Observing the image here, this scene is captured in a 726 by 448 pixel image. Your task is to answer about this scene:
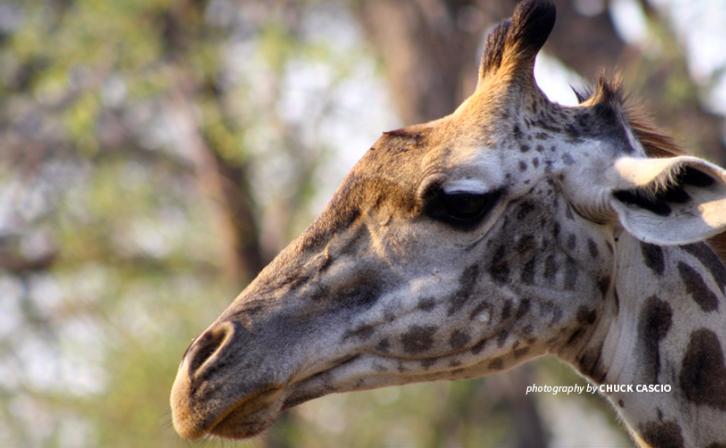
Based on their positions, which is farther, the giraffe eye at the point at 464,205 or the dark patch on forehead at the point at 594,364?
the dark patch on forehead at the point at 594,364

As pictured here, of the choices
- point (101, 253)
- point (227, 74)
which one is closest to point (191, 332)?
point (101, 253)

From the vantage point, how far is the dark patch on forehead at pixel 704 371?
512 cm

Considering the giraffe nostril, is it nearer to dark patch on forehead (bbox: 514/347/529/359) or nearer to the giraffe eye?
the giraffe eye

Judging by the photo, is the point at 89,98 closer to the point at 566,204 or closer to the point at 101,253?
the point at 101,253

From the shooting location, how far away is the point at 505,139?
5.29m

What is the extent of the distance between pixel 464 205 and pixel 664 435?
1.24 meters

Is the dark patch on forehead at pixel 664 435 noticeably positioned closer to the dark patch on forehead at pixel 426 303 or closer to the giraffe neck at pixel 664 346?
the giraffe neck at pixel 664 346

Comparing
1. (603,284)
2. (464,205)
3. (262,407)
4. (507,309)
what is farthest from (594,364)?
(262,407)

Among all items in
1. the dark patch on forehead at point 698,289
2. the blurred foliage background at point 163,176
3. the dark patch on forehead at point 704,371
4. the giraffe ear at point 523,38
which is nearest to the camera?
the dark patch on forehead at point 704,371

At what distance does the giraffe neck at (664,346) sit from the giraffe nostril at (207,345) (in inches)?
59.7

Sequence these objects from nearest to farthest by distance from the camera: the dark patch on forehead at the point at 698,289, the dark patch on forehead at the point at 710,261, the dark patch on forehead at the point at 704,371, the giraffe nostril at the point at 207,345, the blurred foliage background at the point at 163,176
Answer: the giraffe nostril at the point at 207,345
the dark patch on forehead at the point at 704,371
the dark patch on forehead at the point at 698,289
the dark patch on forehead at the point at 710,261
the blurred foliage background at the point at 163,176

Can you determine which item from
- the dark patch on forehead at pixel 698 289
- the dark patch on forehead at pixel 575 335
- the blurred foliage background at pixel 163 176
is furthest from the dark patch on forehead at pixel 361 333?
the blurred foliage background at pixel 163 176

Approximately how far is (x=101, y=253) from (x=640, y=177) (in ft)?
49.2

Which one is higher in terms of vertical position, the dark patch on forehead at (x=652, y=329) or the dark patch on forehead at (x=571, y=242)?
the dark patch on forehead at (x=571, y=242)
